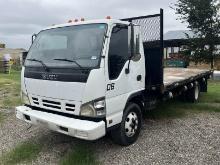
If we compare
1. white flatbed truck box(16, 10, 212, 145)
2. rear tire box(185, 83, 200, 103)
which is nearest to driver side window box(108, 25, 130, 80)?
white flatbed truck box(16, 10, 212, 145)

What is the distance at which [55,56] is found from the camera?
17.1ft

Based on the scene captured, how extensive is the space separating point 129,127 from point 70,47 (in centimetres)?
181

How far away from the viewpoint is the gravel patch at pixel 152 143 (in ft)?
16.7

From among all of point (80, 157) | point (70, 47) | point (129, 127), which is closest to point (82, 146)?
point (80, 157)

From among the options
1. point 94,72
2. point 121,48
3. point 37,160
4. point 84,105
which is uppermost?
point 121,48

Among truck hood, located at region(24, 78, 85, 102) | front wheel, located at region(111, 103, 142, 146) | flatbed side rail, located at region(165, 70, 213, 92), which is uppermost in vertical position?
truck hood, located at region(24, 78, 85, 102)

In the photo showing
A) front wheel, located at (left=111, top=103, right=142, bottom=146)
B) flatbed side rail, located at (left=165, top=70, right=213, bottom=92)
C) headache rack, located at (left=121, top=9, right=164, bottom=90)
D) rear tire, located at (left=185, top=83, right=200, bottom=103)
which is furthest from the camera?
rear tire, located at (left=185, top=83, right=200, bottom=103)

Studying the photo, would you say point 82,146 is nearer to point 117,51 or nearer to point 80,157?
point 80,157

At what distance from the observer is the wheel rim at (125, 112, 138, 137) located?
5.54m

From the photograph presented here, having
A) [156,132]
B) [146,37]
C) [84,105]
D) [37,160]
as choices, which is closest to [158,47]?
[146,37]

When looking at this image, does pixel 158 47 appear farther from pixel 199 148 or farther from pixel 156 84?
pixel 199 148

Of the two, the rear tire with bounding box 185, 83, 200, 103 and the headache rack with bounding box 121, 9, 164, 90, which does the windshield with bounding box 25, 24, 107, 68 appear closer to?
the headache rack with bounding box 121, 9, 164, 90

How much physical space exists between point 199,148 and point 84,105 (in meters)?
2.34

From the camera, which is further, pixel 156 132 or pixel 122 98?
pixel 156 132
